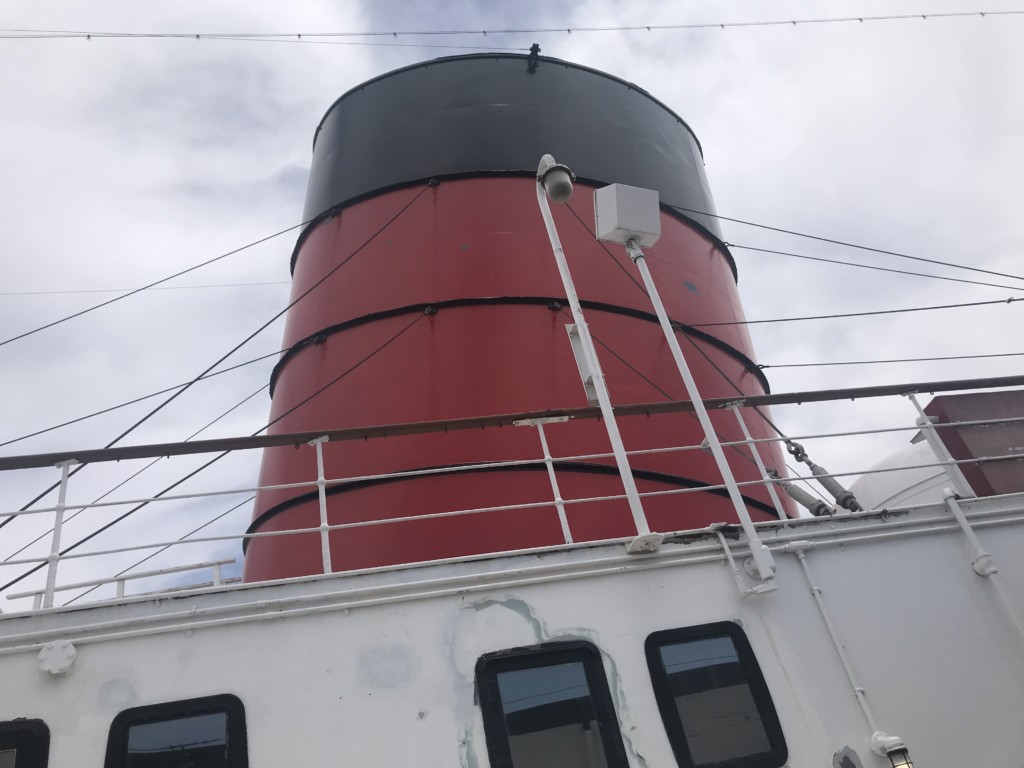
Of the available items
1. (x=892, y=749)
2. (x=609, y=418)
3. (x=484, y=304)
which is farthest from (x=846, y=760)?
(x=484, y=304)

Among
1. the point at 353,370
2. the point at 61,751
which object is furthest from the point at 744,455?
the point at 61,751

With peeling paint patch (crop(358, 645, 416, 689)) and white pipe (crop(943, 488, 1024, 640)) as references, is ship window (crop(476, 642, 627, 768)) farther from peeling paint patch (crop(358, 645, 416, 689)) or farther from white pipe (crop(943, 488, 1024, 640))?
white pipe (crop(943, 488, 1024, 640))

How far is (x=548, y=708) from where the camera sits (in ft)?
9.43

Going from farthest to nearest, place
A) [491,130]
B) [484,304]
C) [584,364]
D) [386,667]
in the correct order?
1. [491,130]
2. [484,304]
3. [584,364]
4. [386,667]

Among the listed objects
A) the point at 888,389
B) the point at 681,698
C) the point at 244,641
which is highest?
the point at 888,389

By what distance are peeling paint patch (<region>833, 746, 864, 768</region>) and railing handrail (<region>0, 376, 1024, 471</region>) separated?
1704 mm

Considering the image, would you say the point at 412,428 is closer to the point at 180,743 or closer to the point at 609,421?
the point at 609,421

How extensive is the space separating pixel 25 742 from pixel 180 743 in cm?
53

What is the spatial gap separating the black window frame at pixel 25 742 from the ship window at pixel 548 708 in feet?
5.22

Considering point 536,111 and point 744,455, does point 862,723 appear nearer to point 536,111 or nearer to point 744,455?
point 744,455

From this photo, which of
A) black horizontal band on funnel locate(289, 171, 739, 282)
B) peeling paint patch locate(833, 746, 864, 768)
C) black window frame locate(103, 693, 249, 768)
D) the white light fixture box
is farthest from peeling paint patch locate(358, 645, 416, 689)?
black horizontal band on funnel locate(289, 171, 739, 282)

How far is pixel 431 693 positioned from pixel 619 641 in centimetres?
82

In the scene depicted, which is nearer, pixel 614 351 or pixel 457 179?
pixel 614 351

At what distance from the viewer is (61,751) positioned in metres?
2.58
